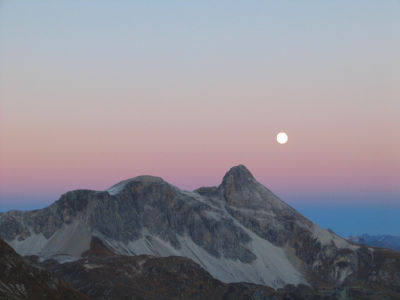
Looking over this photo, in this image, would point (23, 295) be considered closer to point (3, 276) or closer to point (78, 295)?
point (3, 276)

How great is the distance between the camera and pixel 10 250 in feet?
539

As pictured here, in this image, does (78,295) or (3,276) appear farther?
(78,295)

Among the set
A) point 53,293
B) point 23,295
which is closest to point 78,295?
point 53,293

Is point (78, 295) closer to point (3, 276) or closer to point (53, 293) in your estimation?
point (53, 293)

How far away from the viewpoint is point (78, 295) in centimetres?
16875

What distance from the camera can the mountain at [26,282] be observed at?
498ft

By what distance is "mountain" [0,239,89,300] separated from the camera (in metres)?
152

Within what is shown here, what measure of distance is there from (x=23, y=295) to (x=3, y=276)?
670 centimetres

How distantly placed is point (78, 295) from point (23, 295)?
19.8 m

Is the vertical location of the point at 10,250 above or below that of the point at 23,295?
above

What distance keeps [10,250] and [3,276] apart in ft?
37.9

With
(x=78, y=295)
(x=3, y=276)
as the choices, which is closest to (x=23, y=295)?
(x=3, y=276)

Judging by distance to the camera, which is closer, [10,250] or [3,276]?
[3,276]

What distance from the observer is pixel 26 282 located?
157000 millimetres
